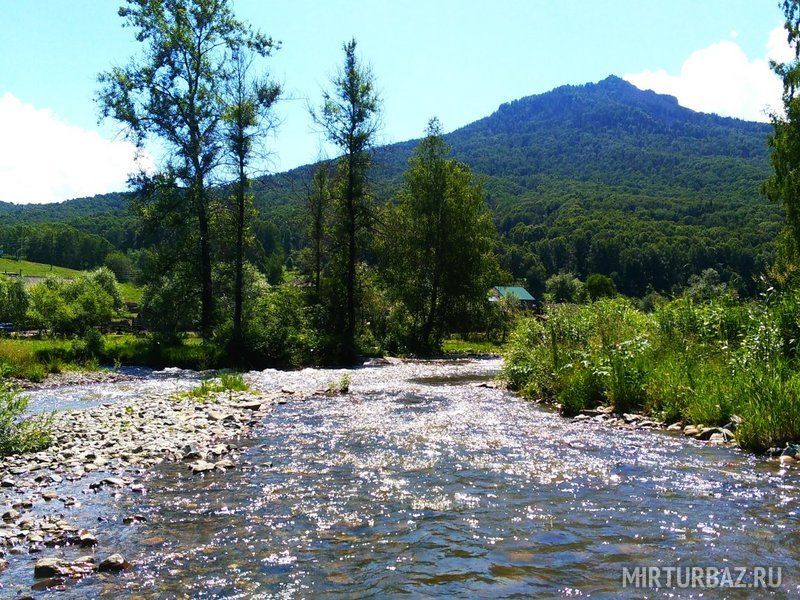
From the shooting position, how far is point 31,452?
10414mm

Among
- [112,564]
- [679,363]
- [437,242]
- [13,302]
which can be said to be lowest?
[112,564]

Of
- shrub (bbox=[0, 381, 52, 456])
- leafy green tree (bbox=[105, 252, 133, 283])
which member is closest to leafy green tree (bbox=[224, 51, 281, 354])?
shrub (bbox=[0, 381, 52, 456])

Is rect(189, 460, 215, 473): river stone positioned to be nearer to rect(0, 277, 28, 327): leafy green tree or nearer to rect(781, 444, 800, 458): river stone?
rect(781, 444, 800, 458): river stone

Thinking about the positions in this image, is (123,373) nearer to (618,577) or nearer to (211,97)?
(211,97)

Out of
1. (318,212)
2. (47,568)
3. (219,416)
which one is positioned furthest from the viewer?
(318,212)

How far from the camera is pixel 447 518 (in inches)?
294

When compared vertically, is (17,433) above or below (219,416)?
above

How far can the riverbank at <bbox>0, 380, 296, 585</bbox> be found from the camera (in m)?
6.76

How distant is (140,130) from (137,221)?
4.98 meters

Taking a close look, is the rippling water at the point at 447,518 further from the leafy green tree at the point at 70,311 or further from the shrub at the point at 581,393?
the leafy green tree at the point at 70,311

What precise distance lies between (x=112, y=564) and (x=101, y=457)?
15.9 ft

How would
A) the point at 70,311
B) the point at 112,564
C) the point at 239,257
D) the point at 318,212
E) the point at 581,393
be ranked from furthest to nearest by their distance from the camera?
the point at 318,212 → the point at 70,311 → the point at 239,257 → the point at 581,393 → the point at 112,564

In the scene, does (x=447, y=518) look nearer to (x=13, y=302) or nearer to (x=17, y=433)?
(x=17, y=433)

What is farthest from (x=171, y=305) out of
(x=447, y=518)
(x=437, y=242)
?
(x=447, y=518)
